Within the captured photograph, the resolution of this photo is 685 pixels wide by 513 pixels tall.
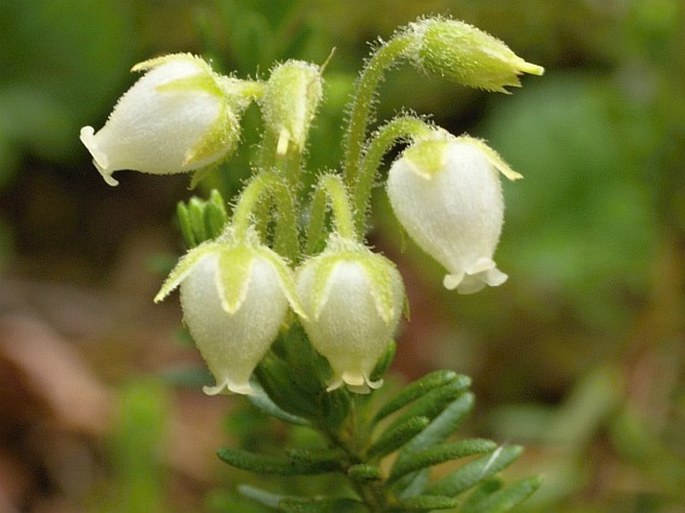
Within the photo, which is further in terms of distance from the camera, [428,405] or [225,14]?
[225,14]

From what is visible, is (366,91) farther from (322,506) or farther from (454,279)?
(322,506)

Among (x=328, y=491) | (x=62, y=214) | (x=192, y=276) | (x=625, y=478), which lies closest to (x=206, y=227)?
(x=192, y=276)

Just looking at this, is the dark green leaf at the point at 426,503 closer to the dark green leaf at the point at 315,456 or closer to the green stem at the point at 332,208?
the dark green leaf at the point at 315,456

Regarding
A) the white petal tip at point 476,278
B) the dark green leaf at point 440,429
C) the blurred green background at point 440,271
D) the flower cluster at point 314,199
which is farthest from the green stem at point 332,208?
the blurred green background at point 440,271

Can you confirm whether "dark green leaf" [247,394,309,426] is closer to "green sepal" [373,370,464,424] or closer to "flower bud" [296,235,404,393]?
"green sepal" [373,370,464,424]

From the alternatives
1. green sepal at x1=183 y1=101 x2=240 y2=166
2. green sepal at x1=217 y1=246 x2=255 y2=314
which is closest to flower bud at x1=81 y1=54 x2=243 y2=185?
green sepal at x1=183 y1=101 x2=240 y2=166

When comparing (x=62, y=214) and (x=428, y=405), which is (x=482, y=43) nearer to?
(x=428, y=405)
